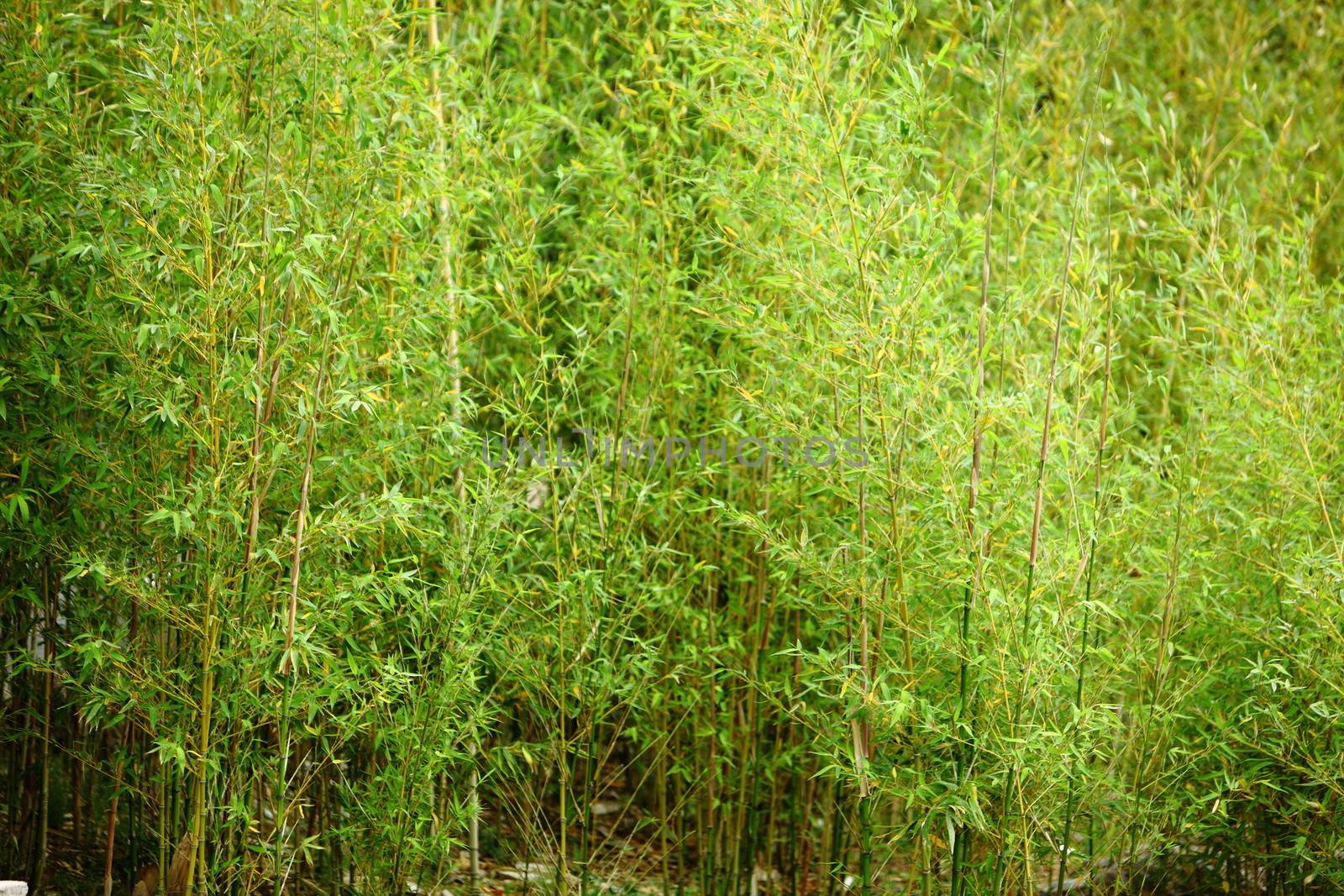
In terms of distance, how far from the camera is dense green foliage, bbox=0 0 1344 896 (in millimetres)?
3066

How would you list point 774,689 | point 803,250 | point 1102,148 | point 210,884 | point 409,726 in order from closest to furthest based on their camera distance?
point 210,884
point 409,726
point 803,250
point 774,689
point 1102,148

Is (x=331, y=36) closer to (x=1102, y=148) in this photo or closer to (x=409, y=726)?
(x=409, y=726)

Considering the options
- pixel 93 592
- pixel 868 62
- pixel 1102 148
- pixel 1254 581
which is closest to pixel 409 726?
pixel 93 592

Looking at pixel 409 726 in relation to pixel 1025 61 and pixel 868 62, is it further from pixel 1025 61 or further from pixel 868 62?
pixel 1025 61


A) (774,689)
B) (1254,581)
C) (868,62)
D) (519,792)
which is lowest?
(519,792)

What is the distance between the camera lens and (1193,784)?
3773 mm

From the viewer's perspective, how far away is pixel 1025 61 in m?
4.61

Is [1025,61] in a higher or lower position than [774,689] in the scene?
higher

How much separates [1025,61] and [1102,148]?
0.94 meters

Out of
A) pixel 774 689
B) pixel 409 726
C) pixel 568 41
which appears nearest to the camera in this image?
pixel 409 726

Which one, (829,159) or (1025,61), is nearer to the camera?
(829,159)

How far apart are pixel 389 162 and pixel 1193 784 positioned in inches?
115

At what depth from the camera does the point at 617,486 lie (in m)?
3.71

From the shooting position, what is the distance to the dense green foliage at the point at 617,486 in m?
3.07
